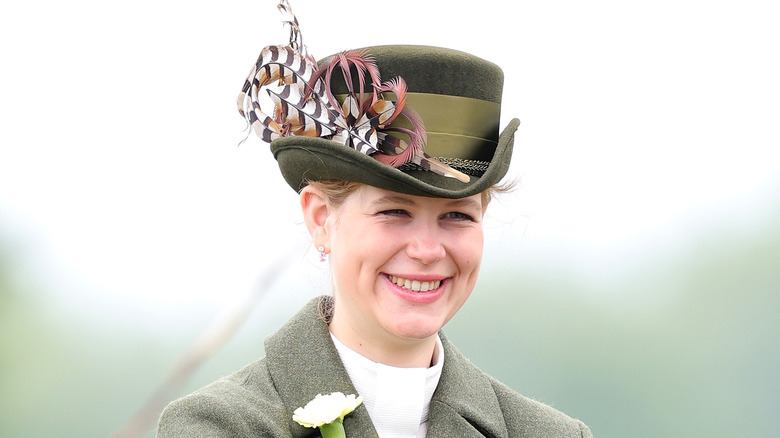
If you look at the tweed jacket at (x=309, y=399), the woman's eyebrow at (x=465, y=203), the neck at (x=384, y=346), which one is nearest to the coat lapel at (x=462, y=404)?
the tweed jacket at (x=309, y=399)

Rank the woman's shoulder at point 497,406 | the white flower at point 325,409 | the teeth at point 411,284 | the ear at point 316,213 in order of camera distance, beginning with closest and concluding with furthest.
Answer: the white flower at point 325,409
the teeth at point 411,284
the ear at point 316,213
the woman's shoulder at point 497,406

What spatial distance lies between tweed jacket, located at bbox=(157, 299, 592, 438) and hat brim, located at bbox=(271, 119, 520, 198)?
37 centimetres

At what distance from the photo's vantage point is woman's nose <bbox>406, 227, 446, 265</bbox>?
2.05m

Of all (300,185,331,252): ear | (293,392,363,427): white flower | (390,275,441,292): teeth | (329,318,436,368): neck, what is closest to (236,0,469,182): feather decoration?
(300,185,331,252): ear

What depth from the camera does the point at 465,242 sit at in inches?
83.8

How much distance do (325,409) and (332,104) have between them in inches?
27.1

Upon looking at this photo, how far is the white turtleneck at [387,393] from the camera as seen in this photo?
216 centimetres

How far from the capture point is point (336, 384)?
213 centimetres

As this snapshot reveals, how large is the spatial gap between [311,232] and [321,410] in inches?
17.7

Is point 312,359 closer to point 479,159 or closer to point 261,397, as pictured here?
point 261,397

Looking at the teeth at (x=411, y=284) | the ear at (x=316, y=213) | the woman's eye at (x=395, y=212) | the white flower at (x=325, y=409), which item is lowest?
the white flower at (x=325, y=409)

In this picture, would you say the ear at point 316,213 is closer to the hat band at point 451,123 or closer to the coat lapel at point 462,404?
the hat band at point 451,123

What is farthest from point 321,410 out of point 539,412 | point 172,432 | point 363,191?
point 539,412

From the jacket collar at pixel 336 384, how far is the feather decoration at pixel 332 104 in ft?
1.51
